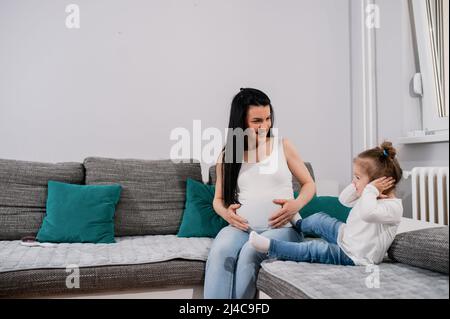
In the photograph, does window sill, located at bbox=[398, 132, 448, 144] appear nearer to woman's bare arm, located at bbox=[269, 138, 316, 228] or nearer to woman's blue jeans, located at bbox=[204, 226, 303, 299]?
woman's bare arm, located at bbox=[269, 138, 316, 228]

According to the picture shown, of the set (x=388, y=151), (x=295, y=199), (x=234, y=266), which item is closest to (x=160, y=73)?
(x=295, y=199)

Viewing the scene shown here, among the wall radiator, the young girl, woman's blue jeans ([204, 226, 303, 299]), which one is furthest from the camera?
the wall radiator

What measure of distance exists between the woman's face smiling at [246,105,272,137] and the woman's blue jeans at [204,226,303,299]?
0.44 meters

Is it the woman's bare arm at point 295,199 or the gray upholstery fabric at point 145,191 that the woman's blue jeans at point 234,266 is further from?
the gray upholstery fabric at point 145,191

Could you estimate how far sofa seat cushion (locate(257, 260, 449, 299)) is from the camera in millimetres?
1022

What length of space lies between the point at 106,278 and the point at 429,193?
152 cm

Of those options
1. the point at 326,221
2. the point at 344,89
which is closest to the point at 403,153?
the point at 344,89

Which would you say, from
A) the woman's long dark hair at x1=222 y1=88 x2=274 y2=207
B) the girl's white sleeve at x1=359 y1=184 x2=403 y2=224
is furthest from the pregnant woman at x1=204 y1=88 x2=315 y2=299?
the girl's white sleeve at x1=359 y1=184 x2=403 y2=224

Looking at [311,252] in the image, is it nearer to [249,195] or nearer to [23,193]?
[249,195]

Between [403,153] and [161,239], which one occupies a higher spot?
[403,153]

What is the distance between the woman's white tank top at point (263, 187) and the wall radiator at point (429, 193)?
0.76 metres
